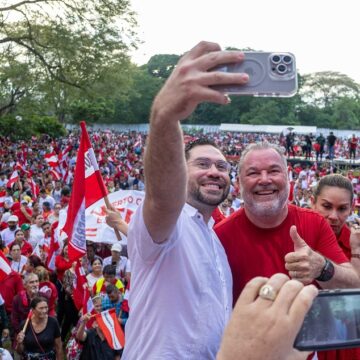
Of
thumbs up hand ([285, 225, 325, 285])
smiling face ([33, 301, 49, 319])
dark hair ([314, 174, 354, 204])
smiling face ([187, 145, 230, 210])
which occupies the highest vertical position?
smiling face ([187, 145, 230, 210])

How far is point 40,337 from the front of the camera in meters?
5.44

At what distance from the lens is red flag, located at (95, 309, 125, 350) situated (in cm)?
527

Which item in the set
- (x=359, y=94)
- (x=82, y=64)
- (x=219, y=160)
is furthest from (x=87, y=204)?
(x=359, y=94)

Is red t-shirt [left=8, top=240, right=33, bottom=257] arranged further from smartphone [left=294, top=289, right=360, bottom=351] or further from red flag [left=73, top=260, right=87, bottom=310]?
smartphone [left=294, top=289, right=360, bottom=351]

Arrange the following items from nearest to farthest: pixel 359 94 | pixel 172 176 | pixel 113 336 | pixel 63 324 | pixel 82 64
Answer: pixel 172 176 < pixel 113 336 < pixel 63 324 < pixel 82 64 < pixel 359 94

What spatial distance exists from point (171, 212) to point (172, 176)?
0.13 m

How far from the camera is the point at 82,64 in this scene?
815 inches

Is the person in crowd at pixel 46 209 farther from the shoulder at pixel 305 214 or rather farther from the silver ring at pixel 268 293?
the silver ring at pixel 268 293

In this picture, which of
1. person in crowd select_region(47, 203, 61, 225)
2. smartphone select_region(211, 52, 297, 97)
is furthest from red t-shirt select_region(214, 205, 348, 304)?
person in crowd select_region(47, 203, 61, 225)

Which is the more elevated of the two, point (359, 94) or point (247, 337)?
point (359, 94)

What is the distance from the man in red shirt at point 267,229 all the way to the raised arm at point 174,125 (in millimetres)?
739

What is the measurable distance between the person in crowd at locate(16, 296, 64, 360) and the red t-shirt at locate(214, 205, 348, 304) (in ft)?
11.4

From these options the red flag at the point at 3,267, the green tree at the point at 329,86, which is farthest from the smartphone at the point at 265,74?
the green tree at the point at 329,86

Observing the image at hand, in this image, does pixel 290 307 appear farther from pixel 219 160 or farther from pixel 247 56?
pixel 219 160
